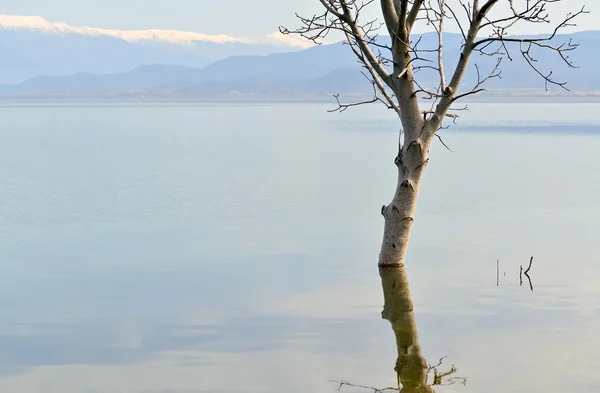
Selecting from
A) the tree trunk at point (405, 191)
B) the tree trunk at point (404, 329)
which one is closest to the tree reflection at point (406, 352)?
the tree trunk at point (404, 329)

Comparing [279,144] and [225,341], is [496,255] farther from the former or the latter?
[279,144]

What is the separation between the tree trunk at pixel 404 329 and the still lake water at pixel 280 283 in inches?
4.2

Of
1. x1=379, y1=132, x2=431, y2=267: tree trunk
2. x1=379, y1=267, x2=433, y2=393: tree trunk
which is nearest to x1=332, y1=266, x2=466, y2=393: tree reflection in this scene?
x1=379, y1=267, x2=433, y2=393: tree trunk

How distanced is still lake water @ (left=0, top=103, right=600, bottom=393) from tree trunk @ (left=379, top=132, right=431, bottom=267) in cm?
58

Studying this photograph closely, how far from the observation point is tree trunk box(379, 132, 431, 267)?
1142cm

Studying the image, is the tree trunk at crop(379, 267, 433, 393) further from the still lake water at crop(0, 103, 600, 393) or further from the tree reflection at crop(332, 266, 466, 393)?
A: the still lake water at crop(0, 103, 600, 393)

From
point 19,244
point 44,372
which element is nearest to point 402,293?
point 44,372

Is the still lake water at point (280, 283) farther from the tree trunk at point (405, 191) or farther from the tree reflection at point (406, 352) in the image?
the tree trunk at point (405, 191)

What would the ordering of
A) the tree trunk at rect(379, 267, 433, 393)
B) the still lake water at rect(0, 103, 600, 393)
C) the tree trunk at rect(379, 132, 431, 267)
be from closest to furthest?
the tree trunk at rect(379, 267, 433, 393) < the still lake water at rect(0, 103, 600, 393) < the tree trunk at rect(379, 132, 431, 267)

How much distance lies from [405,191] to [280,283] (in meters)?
1.88

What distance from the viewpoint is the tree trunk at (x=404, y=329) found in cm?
764

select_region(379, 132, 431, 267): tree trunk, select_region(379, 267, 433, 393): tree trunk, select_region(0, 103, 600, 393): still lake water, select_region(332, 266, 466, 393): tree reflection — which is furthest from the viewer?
select_region(379, 132, 431, 267): tree trunk

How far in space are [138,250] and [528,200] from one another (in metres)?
9.25

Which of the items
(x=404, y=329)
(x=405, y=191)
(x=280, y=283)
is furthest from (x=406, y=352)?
(x=405, y=191)
